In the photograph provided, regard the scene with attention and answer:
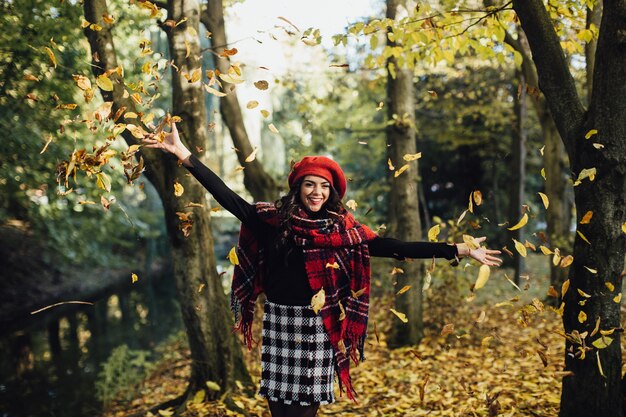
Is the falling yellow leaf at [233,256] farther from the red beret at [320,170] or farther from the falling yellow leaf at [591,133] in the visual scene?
the falling yellow leaf at [591,133]

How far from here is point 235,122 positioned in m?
7.26

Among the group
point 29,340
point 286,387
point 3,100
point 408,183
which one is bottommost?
point 29,340

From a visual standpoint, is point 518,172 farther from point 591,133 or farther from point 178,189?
point 178,189

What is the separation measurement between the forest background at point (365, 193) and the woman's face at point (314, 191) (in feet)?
1.14

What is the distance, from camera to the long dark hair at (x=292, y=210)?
282cm

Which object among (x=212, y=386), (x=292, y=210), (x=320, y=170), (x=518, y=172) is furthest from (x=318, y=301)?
(x=518, y=172)

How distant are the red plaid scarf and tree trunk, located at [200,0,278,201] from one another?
4112 millimetres

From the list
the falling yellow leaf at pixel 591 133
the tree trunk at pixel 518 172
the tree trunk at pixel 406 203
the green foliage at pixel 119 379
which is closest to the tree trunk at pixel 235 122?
the tree trunk at pixel 406 203

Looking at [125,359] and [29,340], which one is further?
[29,340]

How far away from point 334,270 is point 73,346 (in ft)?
30.8

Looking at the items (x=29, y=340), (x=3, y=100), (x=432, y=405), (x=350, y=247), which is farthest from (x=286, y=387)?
(x=29, y=340)

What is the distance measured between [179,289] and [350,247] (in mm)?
2304

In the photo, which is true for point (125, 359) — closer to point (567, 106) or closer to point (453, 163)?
point (567, 106)

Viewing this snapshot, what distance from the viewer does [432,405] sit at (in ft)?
14.2
